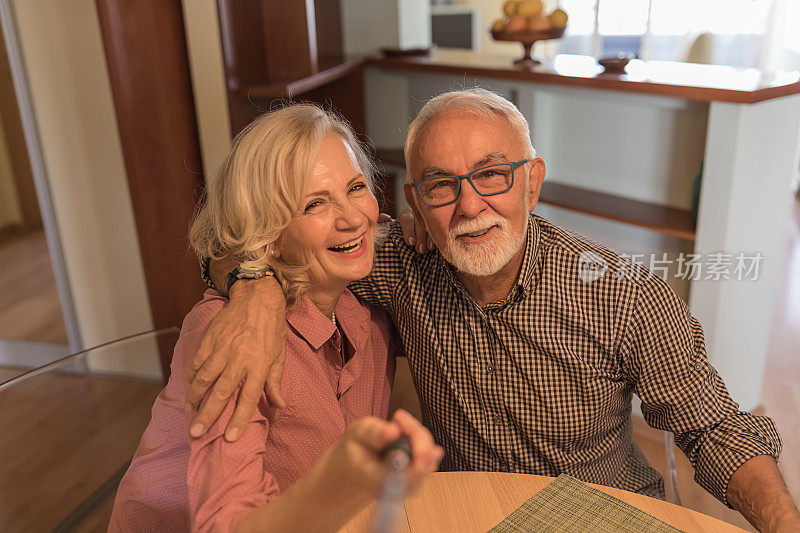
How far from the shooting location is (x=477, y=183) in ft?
4.65

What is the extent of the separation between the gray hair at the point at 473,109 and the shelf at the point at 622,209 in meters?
1.07

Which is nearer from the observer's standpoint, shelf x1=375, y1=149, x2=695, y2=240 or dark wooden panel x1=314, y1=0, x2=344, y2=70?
shelf x1=375, y1=149, x2=695, y2=240

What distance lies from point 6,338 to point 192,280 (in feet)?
3.16

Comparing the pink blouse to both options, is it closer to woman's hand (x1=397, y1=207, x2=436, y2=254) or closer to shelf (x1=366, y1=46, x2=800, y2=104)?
woman's hand (x1=397, y1=207, x2=436, y2=254)

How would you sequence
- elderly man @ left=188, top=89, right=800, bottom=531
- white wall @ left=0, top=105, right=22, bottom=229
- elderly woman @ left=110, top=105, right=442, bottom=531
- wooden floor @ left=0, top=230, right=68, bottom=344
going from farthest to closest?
wooden floor @ left=0, top=230, right=68, bottom=344 → white wall @ left=0, top=105, right=22, bottom=229 → elderly man @ left=188, top=89, right=800, bottom=531 → elderly woman @ left=110, top=105, right=442, bottom=531

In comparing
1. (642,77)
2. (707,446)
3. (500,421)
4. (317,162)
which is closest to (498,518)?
(500,421)

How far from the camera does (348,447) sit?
723mm

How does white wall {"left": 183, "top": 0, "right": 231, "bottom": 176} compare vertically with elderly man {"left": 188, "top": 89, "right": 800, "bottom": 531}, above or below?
above

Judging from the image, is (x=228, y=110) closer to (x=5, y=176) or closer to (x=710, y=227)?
(x=5, y=176)

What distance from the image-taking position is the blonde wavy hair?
1.25m

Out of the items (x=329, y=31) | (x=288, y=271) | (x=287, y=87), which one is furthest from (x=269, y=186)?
(x=329, y=31)

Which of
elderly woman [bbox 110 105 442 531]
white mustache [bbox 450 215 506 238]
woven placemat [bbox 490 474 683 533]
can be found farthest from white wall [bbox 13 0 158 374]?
woven placemat [bbox 490 474 683 533]

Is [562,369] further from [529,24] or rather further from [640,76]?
[529,24]

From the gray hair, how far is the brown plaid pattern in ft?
0.65
